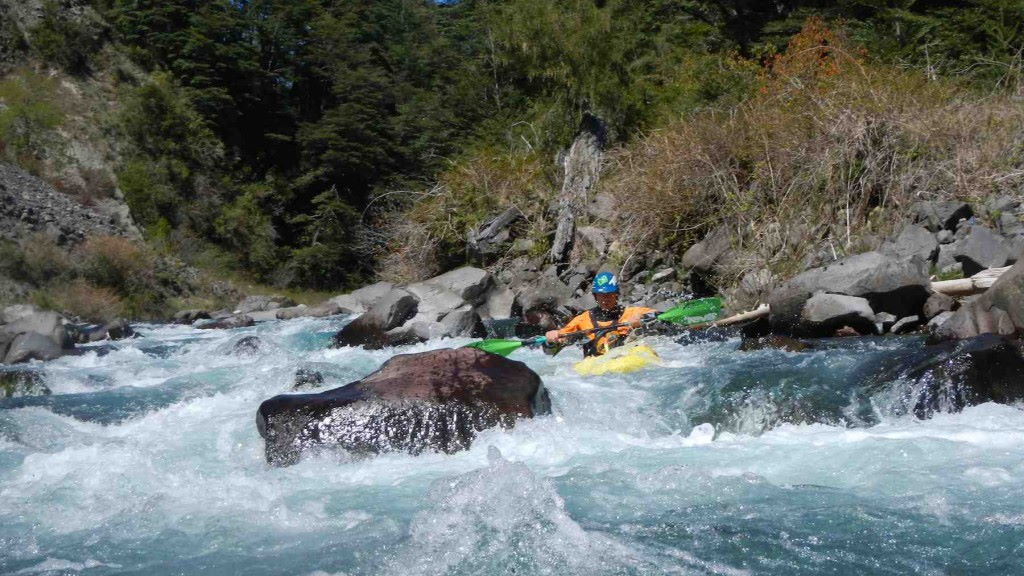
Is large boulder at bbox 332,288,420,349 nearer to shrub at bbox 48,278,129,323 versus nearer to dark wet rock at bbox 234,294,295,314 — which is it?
shrub at bbox 48,278,129,323

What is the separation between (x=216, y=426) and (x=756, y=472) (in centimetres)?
336

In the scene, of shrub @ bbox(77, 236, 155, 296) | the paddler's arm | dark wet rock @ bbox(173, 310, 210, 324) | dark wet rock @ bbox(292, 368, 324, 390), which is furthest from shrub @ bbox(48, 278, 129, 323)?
the paddler's arm

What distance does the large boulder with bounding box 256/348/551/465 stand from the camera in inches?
183

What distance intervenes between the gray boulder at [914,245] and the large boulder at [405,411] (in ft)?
14.4

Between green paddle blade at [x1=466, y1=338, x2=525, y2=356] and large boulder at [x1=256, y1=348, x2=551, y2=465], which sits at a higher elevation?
large boulder at [x1=256, y1=348, x2=551, y2=465]

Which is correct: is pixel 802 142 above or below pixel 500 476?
above

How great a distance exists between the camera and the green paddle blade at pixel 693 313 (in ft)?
23.8

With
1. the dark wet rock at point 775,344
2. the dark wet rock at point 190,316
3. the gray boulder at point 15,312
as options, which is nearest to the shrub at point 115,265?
the dark wet rock at point 190,316

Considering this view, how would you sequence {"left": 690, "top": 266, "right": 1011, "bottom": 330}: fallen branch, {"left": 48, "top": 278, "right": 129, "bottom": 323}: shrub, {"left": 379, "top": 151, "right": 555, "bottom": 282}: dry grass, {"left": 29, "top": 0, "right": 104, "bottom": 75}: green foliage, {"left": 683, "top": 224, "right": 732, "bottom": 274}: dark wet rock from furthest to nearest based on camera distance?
{"left": 29, "top": 0, "right": 104, "bottom": 75}: green foliage, {"left": 379, "top": 151, "right": 555, "bottom": 282}: dry grass, {"left": 48, "top": 278, "right": 129, "bottom": 323}: shrub, {"left": 683, "top": 224, "right": 732, "bottom": 274}: dark wet rock, {"left": 690, "top": 266, "right": 1011, "bottom": 330}: fallen branch

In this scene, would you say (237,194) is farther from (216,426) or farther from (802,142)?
(216,426)

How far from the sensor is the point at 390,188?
68.2 ft

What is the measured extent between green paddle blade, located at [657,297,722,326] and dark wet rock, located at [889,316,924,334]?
5.16ft

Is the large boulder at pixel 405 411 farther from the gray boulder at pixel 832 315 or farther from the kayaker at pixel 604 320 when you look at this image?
the gray boulder at pixel 832 315

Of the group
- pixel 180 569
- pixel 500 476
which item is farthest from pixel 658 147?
pixel 180 569
